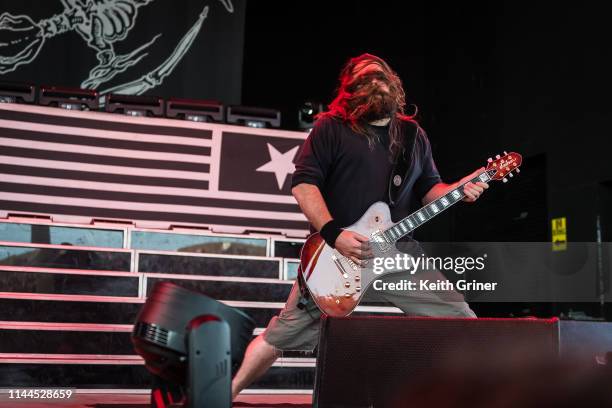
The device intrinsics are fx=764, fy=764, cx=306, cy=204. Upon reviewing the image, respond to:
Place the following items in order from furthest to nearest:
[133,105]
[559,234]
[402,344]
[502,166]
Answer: [559,234] < [133,105] < [502,166] < [402,344]

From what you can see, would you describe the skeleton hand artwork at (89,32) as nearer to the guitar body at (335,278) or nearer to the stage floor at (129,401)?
the stage floor at (129,401)

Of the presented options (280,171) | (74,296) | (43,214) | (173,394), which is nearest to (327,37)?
(280,171)

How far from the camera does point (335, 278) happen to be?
2.77m

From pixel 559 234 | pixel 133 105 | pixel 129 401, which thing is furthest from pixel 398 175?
pixel 559 234

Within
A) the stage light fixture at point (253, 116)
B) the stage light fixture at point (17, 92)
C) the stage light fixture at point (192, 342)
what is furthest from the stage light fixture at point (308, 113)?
the stage light fixture at point (192, 342)

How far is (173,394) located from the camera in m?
1.85

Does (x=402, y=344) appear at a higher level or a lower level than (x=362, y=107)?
lower

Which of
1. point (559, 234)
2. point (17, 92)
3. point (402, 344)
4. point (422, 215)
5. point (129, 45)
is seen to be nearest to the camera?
point (402, 344)

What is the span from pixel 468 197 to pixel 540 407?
235 cm

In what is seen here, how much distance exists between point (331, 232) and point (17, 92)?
4.10 m

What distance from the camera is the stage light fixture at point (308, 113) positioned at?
6246mm

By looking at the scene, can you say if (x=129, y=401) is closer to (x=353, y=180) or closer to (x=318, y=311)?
(x=318, y=311)

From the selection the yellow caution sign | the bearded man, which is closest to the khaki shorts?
the bearded man

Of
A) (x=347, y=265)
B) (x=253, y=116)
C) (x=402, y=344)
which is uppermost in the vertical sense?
(x=253, y=116)
